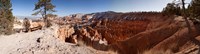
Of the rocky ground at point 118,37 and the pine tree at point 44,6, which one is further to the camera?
the pine tree at point 44,6

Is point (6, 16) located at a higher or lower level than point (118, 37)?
higher

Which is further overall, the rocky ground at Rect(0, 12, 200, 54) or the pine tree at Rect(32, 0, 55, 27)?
the pine tree at Rect(32, 0, 55, 27)

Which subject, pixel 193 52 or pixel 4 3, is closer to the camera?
pixel 193 52

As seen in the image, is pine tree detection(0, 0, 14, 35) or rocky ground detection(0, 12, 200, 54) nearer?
rocky ground detection(0, 12, 200, 54)

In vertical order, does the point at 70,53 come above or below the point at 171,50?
above

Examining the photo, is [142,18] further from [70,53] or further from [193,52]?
[70,53]

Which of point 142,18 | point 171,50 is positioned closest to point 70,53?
point 171,50

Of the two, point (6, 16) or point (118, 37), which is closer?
point (6, 16)

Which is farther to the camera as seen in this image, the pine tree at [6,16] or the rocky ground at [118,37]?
the pine tree at [6,16]
